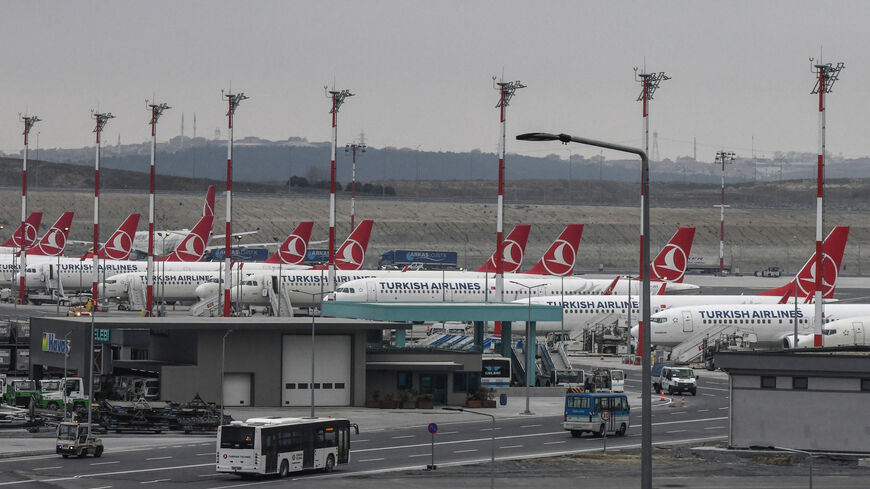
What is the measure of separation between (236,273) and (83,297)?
22410 millimetres

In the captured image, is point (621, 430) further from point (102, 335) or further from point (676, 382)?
point (102, 335)

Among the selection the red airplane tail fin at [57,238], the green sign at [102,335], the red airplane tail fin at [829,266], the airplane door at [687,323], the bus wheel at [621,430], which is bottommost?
the bus wheel at [621,430]

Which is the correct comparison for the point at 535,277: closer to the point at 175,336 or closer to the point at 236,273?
the point at 236,273

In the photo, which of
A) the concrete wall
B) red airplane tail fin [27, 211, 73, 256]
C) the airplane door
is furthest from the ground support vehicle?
red airplane tail fin [27, 211, 73, 256]

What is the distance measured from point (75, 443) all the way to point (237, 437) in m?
10.2

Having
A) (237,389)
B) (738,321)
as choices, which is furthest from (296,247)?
(237,389)

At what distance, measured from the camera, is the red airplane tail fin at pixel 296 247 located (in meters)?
176

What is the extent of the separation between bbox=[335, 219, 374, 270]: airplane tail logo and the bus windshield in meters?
108

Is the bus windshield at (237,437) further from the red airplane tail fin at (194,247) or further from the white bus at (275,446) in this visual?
the red airplane tail fin at (194,247)

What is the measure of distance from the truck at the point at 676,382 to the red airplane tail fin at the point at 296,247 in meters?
79.4

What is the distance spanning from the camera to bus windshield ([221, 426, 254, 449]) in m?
56.4

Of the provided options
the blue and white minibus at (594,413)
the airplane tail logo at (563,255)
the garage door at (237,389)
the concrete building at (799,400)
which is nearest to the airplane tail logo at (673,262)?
the airplane tail logo at (563,255)

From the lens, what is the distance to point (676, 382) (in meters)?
101

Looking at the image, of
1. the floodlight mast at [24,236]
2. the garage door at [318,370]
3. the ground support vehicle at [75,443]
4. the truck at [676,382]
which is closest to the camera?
the ground support vehicle at [75,443]
